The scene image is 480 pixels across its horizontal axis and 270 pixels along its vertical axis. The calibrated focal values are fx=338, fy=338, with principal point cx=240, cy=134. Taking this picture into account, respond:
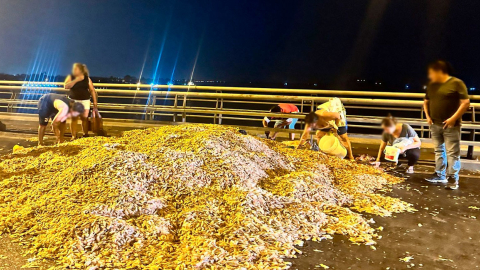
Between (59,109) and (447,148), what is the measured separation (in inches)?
205

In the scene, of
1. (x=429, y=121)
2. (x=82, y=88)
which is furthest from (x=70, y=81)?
(x=429, y=121)

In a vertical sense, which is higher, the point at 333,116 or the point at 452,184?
the point at 333,116

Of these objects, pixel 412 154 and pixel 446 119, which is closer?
pixel 446 119

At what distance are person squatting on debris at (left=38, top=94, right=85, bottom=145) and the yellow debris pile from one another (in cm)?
93

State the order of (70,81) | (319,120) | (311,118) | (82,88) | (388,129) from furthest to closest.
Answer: (82,88) < (70,81) < (319,120) < (311,118) < (388,129)

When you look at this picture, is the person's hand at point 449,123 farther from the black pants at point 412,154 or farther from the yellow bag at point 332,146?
the yellow bag at point 332,146

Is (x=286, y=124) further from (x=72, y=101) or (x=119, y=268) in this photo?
(x=119, y=268)

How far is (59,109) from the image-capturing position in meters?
5.01

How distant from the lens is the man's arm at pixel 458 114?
349cm

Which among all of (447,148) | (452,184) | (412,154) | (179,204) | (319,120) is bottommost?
(179,204)

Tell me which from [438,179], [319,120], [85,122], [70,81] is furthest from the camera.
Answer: [85,122]

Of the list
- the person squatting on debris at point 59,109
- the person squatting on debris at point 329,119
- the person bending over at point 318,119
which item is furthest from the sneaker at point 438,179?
the person squatting on debris at point 59,109

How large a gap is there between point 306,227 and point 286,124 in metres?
2.69

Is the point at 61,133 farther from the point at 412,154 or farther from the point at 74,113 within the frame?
the point at 412,154
